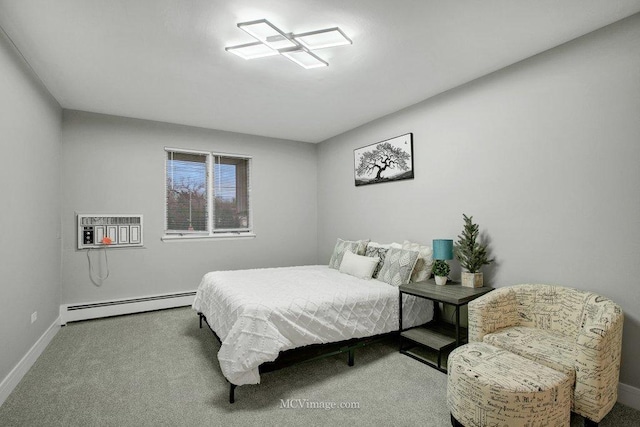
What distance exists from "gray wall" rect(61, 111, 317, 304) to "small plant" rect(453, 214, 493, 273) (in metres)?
3.18

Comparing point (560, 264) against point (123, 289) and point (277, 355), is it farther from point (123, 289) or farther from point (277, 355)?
point (123, 289)

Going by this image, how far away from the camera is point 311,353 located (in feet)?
8.70

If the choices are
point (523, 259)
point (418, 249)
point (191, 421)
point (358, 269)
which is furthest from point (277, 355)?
point (523, 259)

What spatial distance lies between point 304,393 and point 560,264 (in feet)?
7.67

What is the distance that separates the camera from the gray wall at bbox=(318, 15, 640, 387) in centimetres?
229

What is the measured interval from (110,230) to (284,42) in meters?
3.54

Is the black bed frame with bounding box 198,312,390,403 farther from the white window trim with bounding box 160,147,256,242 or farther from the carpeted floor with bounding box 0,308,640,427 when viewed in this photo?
the white window trim with bounding box 160,147,256,242

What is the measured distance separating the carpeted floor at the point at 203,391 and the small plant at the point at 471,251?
1.05 metres

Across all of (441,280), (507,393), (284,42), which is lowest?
(507,393)

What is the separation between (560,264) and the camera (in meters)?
2.63

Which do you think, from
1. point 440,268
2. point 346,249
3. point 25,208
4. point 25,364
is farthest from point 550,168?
point 25,364

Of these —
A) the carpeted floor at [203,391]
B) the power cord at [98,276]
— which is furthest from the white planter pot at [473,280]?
the power cord at [98,276]

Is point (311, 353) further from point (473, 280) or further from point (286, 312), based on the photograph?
point (473, 280)

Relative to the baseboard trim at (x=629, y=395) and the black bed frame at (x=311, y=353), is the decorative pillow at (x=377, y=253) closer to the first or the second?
the black bed frame at (x=311, y=353)
